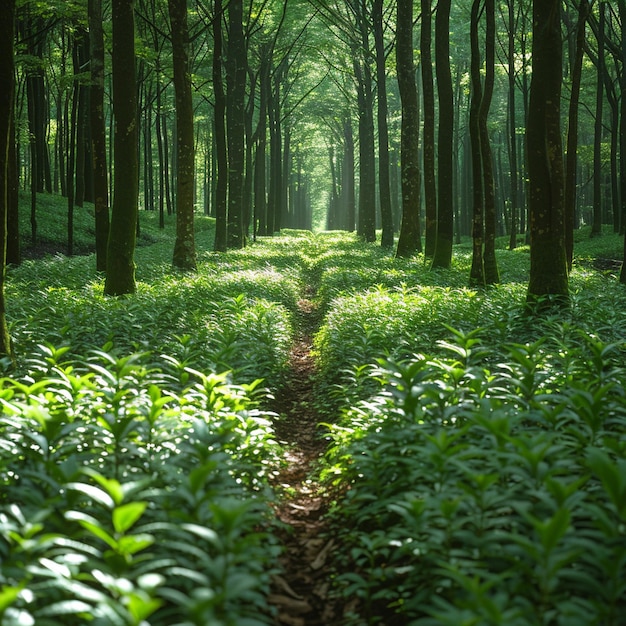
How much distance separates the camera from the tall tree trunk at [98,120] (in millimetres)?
12727

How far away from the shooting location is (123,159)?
1040 centimetres

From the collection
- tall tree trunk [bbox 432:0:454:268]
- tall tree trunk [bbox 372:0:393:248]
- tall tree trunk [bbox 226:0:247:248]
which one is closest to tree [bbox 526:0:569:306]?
tall tree trunk [bbox 432:0:454:268]

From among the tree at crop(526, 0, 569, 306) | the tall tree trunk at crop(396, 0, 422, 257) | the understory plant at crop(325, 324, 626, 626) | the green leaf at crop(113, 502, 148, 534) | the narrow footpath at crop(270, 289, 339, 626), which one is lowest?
the narrow footpath at crop(270, 289, 339, 626)

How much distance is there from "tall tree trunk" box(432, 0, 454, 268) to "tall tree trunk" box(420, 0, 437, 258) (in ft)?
2.45

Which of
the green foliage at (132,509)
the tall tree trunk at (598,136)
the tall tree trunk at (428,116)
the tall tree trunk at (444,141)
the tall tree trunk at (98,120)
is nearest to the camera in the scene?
the green foliage at (132,509)

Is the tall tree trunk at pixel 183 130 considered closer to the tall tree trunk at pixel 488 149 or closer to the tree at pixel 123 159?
the tree at pixel 123 159

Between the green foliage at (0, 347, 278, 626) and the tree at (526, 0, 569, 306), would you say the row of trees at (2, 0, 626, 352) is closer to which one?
the tree at (526, 0, 569, 306)

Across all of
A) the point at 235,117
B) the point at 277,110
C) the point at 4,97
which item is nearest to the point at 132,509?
the point at 4,97

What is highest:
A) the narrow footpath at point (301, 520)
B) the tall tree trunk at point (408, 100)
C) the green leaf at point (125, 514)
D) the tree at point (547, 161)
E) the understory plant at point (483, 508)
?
the tall tree trunk at point (408, 100)

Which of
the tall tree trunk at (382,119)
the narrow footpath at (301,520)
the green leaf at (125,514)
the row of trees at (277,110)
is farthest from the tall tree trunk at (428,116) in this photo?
the green leaf at (125,514)

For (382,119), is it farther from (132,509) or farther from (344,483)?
(132,509)

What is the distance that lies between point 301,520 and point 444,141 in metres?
11.6

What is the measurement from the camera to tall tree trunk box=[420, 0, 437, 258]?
15.6m

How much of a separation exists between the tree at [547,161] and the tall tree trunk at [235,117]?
555 inches
